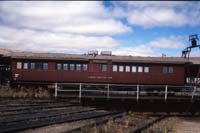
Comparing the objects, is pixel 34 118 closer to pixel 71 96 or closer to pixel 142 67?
pixel 71 96

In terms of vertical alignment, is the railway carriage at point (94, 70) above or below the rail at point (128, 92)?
above

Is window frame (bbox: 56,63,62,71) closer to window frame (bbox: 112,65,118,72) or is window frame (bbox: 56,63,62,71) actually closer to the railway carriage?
the railway carriage

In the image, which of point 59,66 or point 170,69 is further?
point 170,69

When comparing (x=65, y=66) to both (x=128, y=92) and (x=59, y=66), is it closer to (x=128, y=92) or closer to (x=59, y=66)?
(x=59, y=66)

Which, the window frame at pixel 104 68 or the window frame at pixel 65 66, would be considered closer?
the window frame at pixel 65 66

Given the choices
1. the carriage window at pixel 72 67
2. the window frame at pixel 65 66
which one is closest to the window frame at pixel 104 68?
the carriage window at pixel 72 67

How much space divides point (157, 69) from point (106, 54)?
635 cm

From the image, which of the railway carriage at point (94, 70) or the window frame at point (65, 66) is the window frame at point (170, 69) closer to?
the railway carriage at point (94, 70)

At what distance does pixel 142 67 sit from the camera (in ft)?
107

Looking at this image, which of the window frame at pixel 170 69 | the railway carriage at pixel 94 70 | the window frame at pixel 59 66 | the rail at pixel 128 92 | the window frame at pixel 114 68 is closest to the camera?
the rail at pixel 128 92

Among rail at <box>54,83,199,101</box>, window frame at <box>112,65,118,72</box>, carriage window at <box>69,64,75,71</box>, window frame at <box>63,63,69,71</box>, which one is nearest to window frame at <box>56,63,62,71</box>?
window frame at <box>63,63,69,71</box>

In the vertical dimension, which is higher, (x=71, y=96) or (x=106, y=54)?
(x=106, y=54)

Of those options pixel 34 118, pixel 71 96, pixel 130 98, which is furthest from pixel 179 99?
pixel 34 118

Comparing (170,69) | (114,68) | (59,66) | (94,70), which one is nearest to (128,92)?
(114,68)
